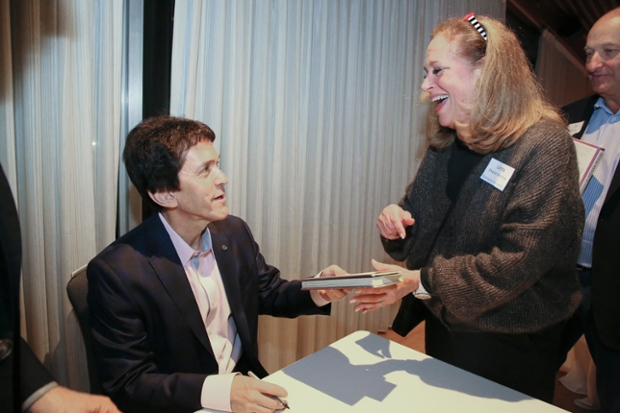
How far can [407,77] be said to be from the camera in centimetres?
323

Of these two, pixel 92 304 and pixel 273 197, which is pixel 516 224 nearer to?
pixel 92 304

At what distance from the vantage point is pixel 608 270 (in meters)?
1.61

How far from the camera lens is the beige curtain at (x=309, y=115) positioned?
6.93ft

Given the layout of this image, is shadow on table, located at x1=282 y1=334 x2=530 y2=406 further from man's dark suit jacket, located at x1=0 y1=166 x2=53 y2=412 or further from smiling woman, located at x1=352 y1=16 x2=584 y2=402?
man's dark suit jacket, located at x1=0 y1=166 x2=53 y2=412

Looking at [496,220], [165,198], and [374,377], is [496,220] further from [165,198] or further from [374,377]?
[165,198]

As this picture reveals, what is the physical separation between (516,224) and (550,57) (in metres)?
5.11

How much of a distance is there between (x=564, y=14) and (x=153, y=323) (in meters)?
5.67

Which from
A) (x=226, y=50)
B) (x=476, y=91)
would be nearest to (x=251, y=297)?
(x=476, y=91)

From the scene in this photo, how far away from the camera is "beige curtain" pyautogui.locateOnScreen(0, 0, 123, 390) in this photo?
1.54m

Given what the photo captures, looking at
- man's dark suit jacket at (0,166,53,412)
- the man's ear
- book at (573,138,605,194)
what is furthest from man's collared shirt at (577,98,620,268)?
man's dark suit jacket at (0,166,53,412)

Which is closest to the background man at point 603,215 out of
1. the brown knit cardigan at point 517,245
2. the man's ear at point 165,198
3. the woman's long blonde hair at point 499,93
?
the brown knit cardigan at point 517,245

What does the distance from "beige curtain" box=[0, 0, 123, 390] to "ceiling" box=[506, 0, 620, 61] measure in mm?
4170

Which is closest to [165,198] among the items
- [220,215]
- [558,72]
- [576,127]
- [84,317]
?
[220,215]

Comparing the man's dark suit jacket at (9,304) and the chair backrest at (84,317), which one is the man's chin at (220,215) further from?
the man's dark suit jacket at (9,304)
